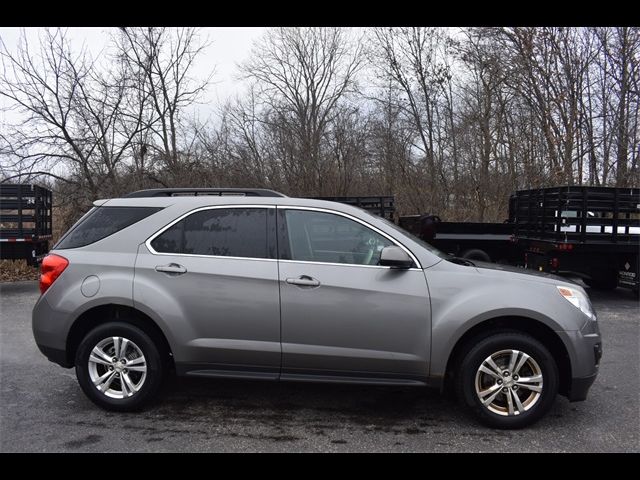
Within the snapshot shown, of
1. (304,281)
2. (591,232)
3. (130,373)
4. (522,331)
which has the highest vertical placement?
(591,232)

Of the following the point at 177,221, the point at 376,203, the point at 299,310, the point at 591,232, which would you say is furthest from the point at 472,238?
the point at 177,221

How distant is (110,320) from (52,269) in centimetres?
64

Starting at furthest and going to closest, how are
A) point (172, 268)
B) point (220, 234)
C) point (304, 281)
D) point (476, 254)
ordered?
point (476, 254) → point (220, 234) → point (172, 268) → point (304, 281)

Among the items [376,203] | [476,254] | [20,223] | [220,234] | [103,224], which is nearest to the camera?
[220,234]

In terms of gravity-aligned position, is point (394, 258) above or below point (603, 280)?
above

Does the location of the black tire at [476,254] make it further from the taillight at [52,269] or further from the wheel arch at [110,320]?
the taillight at [52,269]

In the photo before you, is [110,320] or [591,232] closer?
[110,320]

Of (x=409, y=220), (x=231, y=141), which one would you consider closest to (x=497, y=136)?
(x=409, y=220)

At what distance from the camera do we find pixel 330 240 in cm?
383

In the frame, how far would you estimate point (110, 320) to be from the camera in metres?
3.92

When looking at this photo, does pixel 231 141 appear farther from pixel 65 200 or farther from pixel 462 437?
pixel 462 437

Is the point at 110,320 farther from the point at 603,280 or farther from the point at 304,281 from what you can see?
the point at 603,280

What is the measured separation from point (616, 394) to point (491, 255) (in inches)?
261

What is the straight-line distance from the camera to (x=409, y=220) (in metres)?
11.4
